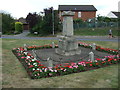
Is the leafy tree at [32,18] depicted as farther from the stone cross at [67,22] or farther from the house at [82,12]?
the stone cross at [67,22]

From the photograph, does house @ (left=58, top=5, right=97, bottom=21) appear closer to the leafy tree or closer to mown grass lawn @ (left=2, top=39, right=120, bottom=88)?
the leafy tree

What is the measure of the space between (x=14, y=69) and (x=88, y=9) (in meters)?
41.6

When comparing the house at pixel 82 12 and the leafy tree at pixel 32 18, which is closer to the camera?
the leafy tree at pixel 32 18

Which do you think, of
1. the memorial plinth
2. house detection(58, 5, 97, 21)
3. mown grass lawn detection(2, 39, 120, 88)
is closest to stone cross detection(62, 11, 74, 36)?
the memorial plinth

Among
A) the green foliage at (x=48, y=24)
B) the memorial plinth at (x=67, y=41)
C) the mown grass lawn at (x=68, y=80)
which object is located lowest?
the mown grass lawn at (x=68, y=80)

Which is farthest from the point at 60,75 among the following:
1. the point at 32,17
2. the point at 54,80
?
the point at 32,17

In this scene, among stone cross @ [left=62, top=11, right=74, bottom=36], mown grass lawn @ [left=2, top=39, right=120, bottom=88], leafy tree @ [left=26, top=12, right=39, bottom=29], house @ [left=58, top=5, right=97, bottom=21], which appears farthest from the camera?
house @ [left=58, top=5, right=97, bottom=21]

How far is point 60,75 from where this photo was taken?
25.1 ft

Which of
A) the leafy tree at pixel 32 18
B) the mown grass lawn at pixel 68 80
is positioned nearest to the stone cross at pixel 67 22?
the mown grass lawn at pixel 68 80

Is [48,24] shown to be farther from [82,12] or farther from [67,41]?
[67,41]

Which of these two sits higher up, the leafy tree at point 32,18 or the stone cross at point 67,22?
the leafy tree at point 32,18

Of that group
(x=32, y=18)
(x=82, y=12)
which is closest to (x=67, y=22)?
(x=32, y=18)

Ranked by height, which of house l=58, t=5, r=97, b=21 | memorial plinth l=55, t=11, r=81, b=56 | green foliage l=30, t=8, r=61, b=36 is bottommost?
memorial plinth l=55, t=11, r=81, b=56

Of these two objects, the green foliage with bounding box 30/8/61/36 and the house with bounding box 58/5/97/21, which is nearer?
the green foliage with bounding box 30/8/61/36
